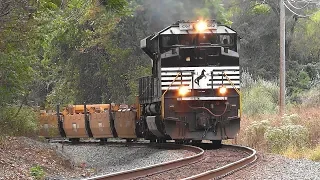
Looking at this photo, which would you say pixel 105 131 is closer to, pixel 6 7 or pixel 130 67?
pixel 130 67

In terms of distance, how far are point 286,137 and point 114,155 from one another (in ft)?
18.2

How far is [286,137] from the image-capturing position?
1666cm

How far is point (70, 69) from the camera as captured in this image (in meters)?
36.6

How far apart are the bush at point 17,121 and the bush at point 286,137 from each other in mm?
7152

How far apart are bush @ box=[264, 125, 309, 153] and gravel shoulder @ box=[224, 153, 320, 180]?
3164 millimetres

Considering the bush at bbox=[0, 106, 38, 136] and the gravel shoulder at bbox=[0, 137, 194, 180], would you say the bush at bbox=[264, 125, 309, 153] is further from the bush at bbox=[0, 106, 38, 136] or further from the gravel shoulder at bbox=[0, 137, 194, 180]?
the bush at bbox=[0, 106, 38, 136]

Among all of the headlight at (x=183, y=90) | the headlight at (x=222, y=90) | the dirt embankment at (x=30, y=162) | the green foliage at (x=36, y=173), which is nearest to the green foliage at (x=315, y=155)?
the headlight at (x=222, y=90)

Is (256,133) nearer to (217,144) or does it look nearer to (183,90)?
(217,144)

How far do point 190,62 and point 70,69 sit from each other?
2070cm

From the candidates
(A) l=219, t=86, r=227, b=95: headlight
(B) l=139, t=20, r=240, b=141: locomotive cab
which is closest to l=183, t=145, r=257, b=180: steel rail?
(B) l=139, t=20, r=240, b=141: locomotive cab

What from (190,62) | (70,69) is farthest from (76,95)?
(190,62)

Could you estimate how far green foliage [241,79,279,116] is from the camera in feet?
93.4

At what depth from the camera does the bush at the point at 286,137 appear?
16.3 m

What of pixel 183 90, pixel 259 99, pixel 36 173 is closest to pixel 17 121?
pixel 183 90
